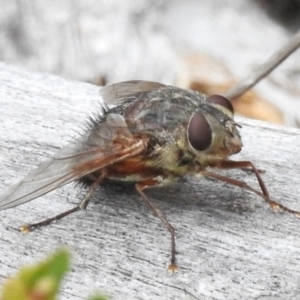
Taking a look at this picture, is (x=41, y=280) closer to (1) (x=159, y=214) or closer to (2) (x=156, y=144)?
(1) (x=159, y=214)

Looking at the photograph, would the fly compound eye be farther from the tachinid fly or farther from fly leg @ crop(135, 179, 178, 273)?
fly leg @ crop(135, 179, 178, 273)

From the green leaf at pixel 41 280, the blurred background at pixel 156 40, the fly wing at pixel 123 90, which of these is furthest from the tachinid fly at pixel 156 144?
the blurred background at pixel 156 40

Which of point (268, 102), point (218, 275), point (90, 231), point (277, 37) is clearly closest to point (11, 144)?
point (90, 231)

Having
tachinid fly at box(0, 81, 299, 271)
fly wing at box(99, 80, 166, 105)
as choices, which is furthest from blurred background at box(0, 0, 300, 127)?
tachinid fly at box(0, 81, 299, 271)

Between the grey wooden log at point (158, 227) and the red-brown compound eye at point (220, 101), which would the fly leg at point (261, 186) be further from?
the red-brown compound eye at point (220, 101)

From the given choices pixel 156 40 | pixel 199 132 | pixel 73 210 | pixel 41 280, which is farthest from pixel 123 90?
pixel 156 40

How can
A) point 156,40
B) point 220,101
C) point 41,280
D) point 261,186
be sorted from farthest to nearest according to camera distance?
point 156,40 → point 220,101 → point 261,186 → point 41,280
